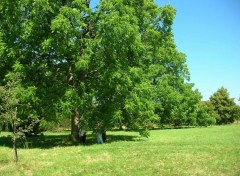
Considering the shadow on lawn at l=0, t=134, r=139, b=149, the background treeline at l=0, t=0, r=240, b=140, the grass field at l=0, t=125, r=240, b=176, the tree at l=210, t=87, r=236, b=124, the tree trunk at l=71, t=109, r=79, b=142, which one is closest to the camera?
the grass field at l=0, t=125, r=240, b=176

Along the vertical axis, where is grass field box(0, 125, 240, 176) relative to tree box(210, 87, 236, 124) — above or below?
below

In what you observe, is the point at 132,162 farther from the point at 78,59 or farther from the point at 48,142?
the point at 48,142

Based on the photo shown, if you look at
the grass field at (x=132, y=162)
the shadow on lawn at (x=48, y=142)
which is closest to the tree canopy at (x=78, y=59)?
the shadow on lawn at (x=48, y=142)

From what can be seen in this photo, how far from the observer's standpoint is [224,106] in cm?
9188

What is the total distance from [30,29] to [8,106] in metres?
8.93

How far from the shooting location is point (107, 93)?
96.9 feet

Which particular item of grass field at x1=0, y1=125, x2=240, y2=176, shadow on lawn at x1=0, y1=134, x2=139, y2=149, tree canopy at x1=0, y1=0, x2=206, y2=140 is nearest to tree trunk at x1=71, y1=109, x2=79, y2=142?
tree canopy at x1=0, y1=0, x2=206, y2=140

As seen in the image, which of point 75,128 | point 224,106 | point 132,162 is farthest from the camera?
point 224,106

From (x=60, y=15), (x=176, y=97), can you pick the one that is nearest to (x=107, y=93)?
(x=60, y=15)

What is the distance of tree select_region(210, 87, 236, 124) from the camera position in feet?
298

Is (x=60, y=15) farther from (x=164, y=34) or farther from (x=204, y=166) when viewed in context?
(x=164, y=34)

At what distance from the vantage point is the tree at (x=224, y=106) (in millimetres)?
90812

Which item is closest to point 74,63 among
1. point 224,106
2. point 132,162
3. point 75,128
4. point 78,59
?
point 78,59

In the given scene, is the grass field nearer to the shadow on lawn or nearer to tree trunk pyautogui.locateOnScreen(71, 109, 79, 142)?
the shadow on lawn
